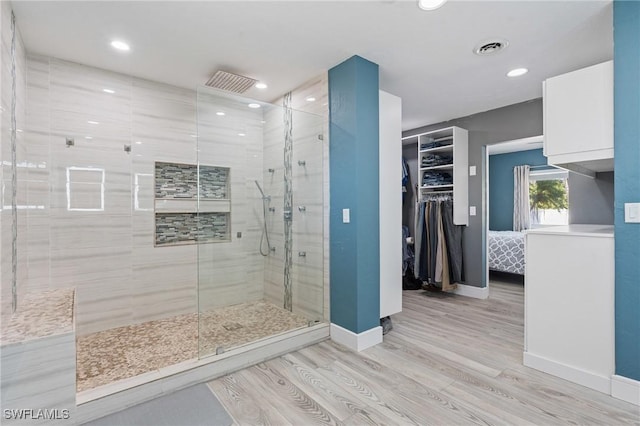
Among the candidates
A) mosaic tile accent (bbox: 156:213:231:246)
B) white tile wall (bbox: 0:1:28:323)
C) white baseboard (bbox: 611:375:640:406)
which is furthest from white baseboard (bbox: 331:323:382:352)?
white tile wall (bbox: 0:1:28:323)

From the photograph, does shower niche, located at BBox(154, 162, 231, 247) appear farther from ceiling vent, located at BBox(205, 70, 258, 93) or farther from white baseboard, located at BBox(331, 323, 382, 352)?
white baseboard, located at BBox(331, 323, 382, 352)

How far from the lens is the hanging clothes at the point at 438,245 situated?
4.06 m

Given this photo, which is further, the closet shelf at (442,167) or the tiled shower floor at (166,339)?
the closet shelf at (442,167)

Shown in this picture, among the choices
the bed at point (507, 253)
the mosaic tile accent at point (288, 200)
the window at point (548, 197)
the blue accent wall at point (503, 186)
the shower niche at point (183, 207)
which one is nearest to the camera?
the shower niche at point (183, 207)

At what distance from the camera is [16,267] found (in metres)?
2.08

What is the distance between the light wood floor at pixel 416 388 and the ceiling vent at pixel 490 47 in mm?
2457

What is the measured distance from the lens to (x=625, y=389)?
1813mm

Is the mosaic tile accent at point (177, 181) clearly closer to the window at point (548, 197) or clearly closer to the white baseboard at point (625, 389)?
the white baseboard at point (625, 389)

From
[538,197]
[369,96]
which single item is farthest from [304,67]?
[538,197]

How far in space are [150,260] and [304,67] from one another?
2.46 meters

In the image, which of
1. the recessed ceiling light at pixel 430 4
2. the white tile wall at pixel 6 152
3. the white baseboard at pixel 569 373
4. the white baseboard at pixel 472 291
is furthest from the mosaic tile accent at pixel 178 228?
the white baseboard at pixel 472 291

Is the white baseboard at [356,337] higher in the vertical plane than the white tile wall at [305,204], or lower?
lower

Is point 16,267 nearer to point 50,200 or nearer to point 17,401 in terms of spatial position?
point 50,200

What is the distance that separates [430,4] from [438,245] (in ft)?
9.52
